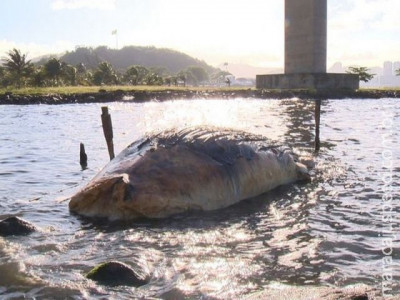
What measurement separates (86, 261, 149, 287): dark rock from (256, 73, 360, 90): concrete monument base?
232 ft

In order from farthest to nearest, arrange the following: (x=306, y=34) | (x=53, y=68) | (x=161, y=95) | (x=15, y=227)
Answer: (x=53, y=68) → (x=306, y=34) → (x=161, y=95) → (x=15, y=227)

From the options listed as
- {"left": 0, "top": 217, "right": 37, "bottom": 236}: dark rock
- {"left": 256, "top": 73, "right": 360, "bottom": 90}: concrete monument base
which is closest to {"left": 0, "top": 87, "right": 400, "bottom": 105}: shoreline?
{"left": 256, "top": 73, "right": 360, "bottom": 90}: concrete monument base

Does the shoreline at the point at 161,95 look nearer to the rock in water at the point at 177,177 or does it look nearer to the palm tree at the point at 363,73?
the palm tree at the point at 363,73

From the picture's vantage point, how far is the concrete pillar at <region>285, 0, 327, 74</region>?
74188 millimetres

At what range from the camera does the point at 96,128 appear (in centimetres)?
2962

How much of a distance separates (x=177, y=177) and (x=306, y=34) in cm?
7055

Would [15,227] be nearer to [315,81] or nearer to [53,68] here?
[315,81]

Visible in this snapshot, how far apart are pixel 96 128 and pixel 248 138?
20250 millimetres

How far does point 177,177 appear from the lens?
8836 millimetres

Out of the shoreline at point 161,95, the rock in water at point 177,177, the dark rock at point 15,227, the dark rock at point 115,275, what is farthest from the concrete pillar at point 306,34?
the dark rock at point 115,275

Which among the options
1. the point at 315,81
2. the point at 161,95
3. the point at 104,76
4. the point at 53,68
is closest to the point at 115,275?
the point at 161,95

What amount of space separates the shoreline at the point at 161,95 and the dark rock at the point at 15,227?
53.9 metres

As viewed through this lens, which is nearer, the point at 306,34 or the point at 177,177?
the point at 177,177

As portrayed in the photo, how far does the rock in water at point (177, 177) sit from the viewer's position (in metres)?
8.53
